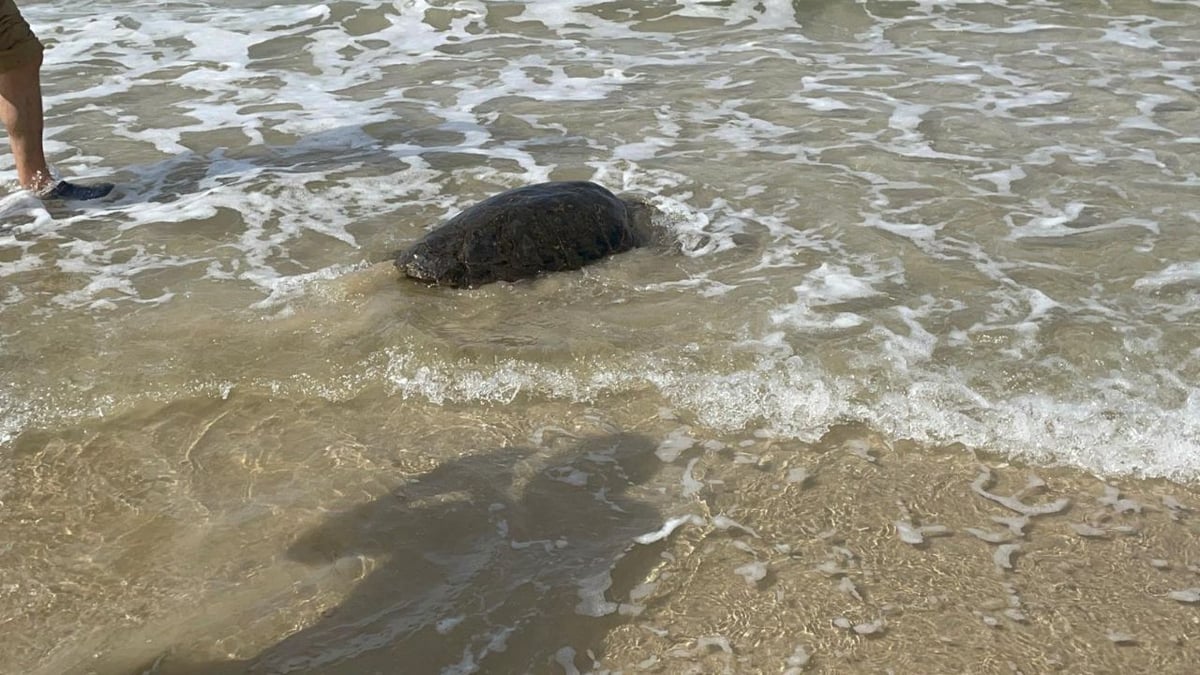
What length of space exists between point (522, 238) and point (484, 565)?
2.11 metres

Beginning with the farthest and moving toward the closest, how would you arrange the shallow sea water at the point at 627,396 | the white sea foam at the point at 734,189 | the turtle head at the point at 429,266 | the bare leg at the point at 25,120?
the bare leg at the point at 25,120 < the turtle head at the point at 429,266 < the white sea foam at the point at 734,189 < the shallow sea water at the point at 627,396

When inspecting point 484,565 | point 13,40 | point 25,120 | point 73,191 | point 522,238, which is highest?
point 13,40

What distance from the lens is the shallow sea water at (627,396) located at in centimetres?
281

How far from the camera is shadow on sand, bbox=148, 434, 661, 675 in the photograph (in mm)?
2688

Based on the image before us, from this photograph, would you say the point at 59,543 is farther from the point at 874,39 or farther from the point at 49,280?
the point at 874,39

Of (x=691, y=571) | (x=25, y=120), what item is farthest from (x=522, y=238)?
(x=25, y=120)

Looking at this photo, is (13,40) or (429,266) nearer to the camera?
(429,266)

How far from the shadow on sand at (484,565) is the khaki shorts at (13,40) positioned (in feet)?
13.2

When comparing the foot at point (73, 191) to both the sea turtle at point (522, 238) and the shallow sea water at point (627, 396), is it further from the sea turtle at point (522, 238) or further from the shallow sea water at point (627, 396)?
the sea turtle at point (522, 238)

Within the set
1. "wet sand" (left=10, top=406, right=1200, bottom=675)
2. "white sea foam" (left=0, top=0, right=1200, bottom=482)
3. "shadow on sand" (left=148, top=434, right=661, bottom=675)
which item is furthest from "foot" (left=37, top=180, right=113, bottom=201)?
"shadow on sand" (left=148, top=434, right=661, bottom=675)

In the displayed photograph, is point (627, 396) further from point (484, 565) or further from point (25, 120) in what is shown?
point (25, 120)

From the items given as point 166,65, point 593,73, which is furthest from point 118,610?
point 166,65

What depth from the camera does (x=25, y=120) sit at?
5844 millimetres

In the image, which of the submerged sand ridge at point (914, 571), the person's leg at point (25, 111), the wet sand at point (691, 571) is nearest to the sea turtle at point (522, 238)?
the wet sand at point (691, 571)
